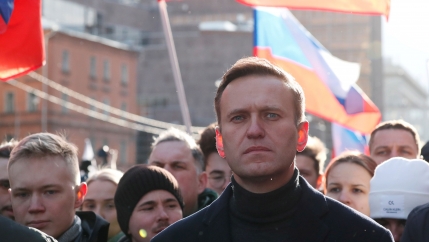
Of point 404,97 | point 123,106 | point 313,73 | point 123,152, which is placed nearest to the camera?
point 313,73

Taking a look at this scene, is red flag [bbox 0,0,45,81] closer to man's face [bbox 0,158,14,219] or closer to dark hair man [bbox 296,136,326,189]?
man's face [bbox 0,158,14,219]

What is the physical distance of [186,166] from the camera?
7.01 m

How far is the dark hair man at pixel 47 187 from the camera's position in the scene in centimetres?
550

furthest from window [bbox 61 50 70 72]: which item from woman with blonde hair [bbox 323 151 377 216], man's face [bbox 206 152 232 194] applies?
woman with blonde hair [bbox 323 151 377 216]

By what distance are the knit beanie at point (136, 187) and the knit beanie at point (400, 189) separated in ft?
4.48

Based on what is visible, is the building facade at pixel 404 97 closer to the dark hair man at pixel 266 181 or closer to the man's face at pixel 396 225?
the man's face at pixel 396 225

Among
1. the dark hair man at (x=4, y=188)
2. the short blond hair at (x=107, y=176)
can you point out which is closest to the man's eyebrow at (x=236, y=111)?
the dark hair man at (x=4, y=188)

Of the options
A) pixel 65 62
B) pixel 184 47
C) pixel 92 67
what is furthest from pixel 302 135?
pixel 184 47

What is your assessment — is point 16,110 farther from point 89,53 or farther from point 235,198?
point 235,198

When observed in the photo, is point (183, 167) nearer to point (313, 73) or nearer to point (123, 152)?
point (313, 73)

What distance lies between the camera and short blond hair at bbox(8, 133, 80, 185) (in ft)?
18.4

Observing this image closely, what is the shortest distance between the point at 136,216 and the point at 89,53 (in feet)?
232

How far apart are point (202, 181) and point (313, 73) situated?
3968mm

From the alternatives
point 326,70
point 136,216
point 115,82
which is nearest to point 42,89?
point 115,82
